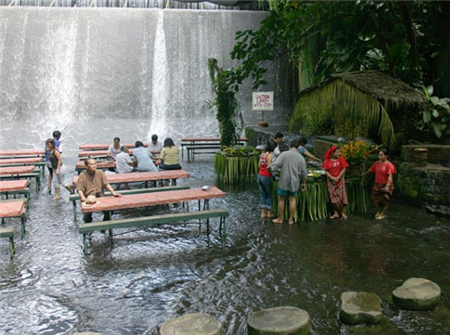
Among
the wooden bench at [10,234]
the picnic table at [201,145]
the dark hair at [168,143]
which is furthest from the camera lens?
the picnic table at [201,145]

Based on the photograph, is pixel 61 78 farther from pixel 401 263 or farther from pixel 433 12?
pixel 401 263

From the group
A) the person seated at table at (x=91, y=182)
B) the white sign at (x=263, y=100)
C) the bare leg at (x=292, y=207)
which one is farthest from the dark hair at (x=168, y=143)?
the white sign at (x=263, y=100)

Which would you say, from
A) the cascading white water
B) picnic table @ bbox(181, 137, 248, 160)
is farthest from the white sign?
the cascading white water

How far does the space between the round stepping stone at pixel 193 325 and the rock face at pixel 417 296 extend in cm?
202

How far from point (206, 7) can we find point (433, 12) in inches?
623

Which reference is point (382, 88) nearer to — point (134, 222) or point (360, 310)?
point (134, 222)

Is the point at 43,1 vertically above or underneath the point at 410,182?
above

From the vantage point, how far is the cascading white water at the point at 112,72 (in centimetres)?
2055

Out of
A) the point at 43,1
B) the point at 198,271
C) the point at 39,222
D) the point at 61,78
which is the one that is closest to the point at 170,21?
the point at 61,78

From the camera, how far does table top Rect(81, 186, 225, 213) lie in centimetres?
672

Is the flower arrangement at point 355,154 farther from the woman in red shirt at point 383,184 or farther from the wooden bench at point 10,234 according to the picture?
the wooden bench at point 10,234

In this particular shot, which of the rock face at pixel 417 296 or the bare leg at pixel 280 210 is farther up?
the bare leg at pixel 280 210

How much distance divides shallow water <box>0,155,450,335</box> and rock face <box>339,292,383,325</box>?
0.12 meters

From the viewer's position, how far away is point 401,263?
618cm
